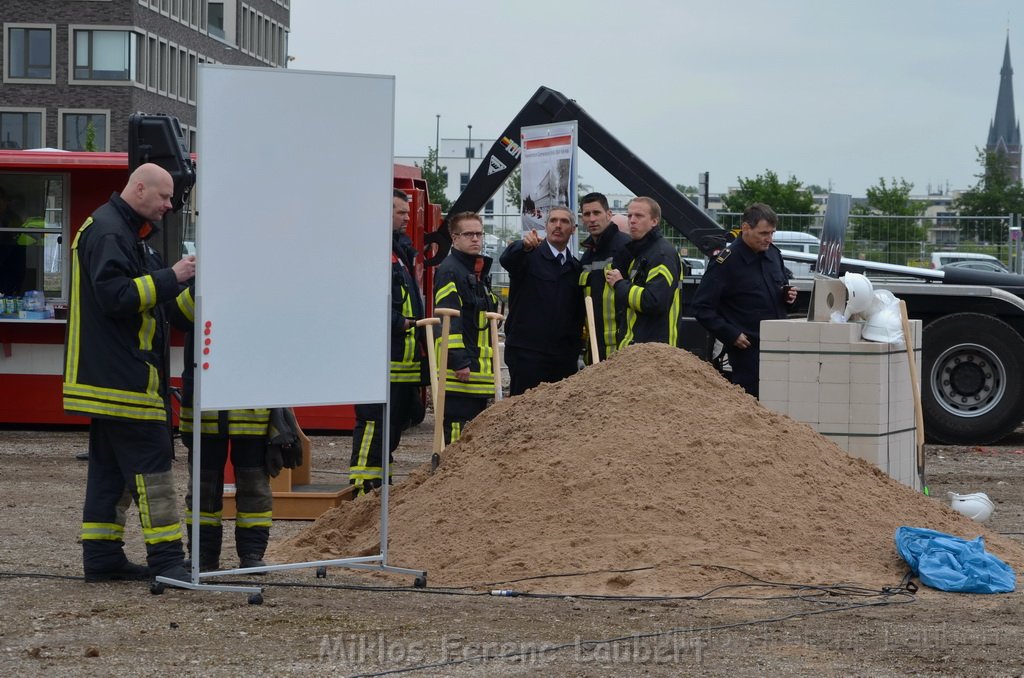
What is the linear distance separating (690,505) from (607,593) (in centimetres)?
85

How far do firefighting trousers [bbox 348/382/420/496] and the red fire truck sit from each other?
4.56 meters

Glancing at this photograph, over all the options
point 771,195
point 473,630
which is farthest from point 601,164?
point 771,195

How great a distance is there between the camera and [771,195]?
49000mm

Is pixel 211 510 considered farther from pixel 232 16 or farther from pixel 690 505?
pixel 232 16

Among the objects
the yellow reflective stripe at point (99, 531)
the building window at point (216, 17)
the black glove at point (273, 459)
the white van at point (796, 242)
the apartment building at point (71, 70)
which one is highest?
the building window at point (216, 17)

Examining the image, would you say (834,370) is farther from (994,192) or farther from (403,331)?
(994,192)

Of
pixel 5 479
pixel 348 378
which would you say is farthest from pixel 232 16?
pixel 348 378

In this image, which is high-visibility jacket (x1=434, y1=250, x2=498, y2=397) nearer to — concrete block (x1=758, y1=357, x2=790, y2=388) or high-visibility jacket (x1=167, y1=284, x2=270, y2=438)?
concrete block (x1=758, y1=357, x2=790, y2=388)

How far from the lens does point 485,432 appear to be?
8.24 meters

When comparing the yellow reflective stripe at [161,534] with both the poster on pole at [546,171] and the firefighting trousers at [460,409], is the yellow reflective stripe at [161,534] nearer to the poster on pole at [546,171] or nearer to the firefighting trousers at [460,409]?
the firefighting trousers at [460,409]

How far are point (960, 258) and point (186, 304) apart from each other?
54.8 ft

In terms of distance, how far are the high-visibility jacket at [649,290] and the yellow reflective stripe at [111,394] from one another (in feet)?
10.9

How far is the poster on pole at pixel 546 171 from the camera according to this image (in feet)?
31.7

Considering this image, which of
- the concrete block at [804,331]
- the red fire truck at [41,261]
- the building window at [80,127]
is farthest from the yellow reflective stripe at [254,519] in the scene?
the building window at [80,127]
